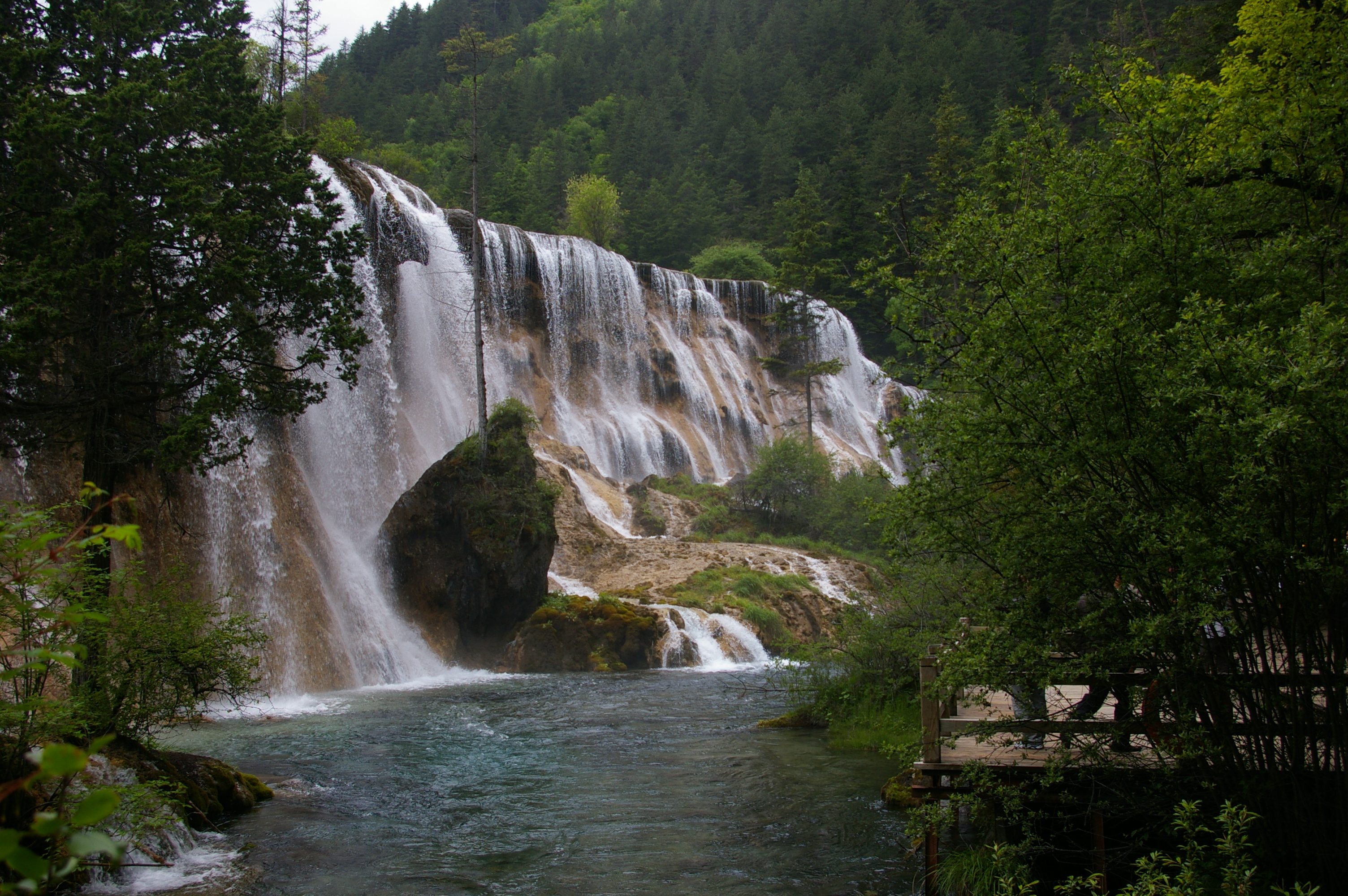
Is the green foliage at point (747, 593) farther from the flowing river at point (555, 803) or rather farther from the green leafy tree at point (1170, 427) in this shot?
the green leafy tree at point (1170, 427)

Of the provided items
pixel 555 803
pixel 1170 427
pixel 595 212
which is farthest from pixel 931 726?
pixel 595 212

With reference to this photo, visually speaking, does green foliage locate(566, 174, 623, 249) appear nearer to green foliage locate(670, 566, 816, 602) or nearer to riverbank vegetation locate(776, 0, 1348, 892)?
green foliage locate(670, 566, 816, 602)

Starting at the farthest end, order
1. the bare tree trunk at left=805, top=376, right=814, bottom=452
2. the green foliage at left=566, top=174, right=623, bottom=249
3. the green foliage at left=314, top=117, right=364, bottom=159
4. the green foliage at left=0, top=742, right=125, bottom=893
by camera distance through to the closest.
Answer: the green foliage at left=566, top=174, right=623, bottom=249 < the green foliage at left=314, top=117, right=364, bottom=159 < the bare tree trunk at left=805, top=376, right=814, bottom=452 < the green foliage at left=0, top=742, right=125, bottom=893

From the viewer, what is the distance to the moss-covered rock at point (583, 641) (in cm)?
2127

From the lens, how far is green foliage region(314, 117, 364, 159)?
4159 cm

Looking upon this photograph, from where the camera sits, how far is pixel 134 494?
15820mm

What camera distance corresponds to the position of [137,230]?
41.6 ft

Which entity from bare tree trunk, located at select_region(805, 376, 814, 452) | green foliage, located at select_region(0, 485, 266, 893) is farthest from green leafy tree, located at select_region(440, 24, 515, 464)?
bare tree trunk, located at select_region(805, 376, 814, 452)

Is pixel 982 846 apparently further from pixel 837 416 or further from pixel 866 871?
pixel 837 416

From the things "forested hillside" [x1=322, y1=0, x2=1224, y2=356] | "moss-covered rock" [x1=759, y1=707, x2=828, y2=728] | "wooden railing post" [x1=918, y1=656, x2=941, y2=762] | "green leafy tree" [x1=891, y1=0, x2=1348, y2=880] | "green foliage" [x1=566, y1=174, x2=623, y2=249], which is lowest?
"moss-covered rock" [x1=759, y1=707, x2=828, y2=728]

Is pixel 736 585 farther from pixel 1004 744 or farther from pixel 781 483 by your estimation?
pixel 1004 744

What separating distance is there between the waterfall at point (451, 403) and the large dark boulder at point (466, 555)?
722mm

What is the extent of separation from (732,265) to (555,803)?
50.4 metres

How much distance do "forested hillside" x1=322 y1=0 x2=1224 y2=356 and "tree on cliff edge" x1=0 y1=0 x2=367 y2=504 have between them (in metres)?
32.9
